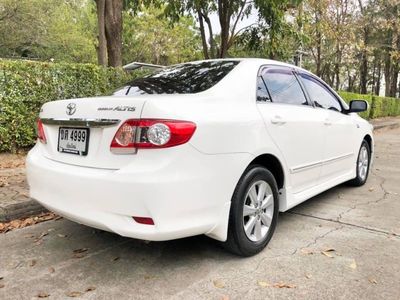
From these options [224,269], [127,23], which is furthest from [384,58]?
[224,269]

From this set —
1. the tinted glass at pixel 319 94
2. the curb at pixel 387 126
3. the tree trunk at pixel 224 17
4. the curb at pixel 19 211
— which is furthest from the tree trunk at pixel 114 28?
the curb at pixel 387 126

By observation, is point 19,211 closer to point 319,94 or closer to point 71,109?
point 71,109

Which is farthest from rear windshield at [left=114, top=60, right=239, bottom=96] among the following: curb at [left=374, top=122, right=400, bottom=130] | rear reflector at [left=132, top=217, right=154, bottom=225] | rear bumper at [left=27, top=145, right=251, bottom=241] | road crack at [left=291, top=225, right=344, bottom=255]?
curb at [left=374, top=122, right=400, bottom=130]

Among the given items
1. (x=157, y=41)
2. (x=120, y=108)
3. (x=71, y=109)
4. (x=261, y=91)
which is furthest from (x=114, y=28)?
(x=157, y=41)

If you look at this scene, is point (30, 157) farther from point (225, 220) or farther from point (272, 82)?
point (272, 82)

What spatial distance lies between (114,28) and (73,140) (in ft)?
20.5

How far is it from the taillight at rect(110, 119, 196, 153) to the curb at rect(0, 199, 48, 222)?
212 centimetres

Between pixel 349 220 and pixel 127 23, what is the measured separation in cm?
3462

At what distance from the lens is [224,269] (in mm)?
3068

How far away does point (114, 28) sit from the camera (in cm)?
870

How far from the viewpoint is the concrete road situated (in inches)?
109

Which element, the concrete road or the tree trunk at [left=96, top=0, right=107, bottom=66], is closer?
the concrete road

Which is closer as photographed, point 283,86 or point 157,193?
point 157,193

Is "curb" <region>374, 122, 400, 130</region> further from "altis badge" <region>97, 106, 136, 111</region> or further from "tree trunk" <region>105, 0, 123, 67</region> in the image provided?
"altis badge" <region>97, 106, 136, 111</region>
